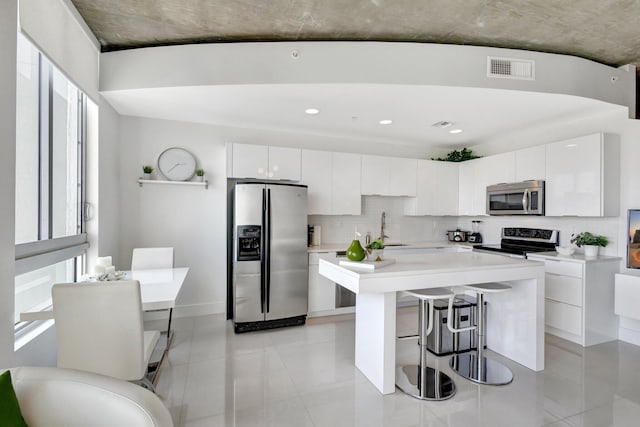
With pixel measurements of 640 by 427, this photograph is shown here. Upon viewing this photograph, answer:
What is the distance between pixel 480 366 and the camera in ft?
8.78

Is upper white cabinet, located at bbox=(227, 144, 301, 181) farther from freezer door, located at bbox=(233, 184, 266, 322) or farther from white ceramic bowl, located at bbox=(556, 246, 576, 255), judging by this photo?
white ceramic bowl, located at bbox=(556, 246, 576, 255)

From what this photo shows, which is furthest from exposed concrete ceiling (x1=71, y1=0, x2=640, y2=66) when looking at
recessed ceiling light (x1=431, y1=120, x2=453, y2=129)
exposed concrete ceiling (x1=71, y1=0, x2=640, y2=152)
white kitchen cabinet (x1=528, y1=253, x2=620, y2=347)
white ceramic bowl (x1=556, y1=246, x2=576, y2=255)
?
white kitchen cabinet (x1=528, y1=253, x2=620, y2=347)

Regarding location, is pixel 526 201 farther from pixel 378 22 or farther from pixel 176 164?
pixel 176 164

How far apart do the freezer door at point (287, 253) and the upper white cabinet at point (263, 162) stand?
0.39 metres

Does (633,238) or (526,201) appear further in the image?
(526,201)

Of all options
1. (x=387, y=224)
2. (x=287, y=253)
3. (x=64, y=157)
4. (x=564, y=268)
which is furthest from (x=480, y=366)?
(x=64, y=157)

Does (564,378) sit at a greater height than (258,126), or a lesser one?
lesser

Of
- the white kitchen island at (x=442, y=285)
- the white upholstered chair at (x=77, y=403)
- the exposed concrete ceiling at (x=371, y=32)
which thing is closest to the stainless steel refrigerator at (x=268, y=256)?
the exposed concrete ceiling at (x=371, y=32)

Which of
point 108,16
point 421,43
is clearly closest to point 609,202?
point 421,43

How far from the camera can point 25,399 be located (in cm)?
105

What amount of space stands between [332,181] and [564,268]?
286cm

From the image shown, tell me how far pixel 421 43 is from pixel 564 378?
3096 millimetres

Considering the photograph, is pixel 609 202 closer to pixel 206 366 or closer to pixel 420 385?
pixel 420 385

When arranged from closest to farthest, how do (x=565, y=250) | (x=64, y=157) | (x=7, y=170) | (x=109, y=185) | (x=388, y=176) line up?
(x=7, y=170) < (x=64, y=157) < (x=109, y=185) < (x=565, y=250) < (x=388, y=176)
